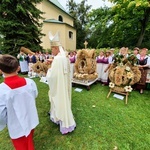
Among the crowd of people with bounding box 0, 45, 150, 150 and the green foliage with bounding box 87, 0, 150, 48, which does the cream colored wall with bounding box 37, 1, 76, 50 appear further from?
the crowd of people with bounding box 0, 45, 150, 150

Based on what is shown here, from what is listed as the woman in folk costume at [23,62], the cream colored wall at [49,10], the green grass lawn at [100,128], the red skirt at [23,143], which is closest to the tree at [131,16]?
the cream colored wall at [49,10]

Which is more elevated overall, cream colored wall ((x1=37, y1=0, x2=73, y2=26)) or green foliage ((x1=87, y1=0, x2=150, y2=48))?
cream colored wall ((x1=37, y1=0, x2=73, y2=26))

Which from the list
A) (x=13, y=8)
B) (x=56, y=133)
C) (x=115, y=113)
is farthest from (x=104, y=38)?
(x=56, y=133)

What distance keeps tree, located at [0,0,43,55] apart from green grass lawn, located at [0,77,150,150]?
671cm

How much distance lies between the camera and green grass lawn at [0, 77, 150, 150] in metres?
2.40

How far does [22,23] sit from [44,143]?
373 inches

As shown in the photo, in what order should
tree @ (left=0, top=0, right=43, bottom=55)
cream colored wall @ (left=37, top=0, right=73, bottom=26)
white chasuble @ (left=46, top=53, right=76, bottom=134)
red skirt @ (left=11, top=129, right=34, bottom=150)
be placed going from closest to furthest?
red skirt @ (left=11, top=129, right=34, bottom=150) → white chasuble @ (left=46, top=53, right=76, bottom=134) → tree @ (left=0, top=0, right=43, bottom=55) → cream colored wall @ (left=37, top=0, right=73, bottom=26)

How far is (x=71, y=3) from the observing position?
26.8 m

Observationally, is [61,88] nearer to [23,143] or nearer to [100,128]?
[23,143]

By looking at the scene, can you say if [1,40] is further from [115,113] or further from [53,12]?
[53,12]

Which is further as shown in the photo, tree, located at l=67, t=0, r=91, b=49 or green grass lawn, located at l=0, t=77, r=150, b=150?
tree, located at l=67, t=0, r=91, b=49

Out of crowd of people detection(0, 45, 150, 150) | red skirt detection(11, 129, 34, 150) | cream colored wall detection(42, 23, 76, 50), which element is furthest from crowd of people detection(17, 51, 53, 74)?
cream colored wall detection(42, 23, 76, 50)

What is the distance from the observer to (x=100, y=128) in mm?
2855

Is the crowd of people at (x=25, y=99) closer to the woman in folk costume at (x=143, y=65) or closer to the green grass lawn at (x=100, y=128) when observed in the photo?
the green grass lawn at (x=100, y=128)
